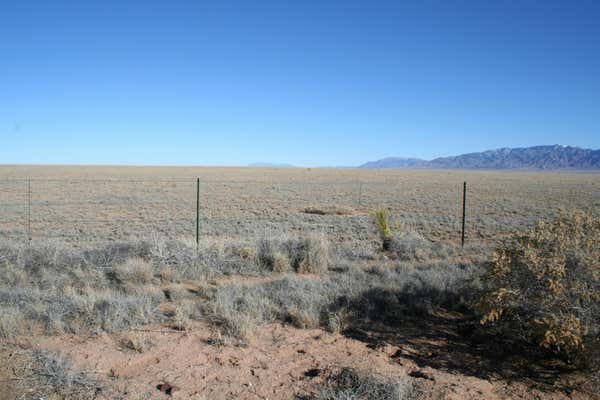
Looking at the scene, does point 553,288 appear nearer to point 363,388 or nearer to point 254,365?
point 363,388

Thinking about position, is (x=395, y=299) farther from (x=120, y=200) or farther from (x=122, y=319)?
(x=120, y=200)

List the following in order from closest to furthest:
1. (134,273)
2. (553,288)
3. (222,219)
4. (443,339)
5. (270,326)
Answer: (553,288) < (443,339) < (270,326) < (134,273) < (222,219)

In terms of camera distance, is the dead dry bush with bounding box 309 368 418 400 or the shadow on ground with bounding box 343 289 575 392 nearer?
the dead dry bush with bounding box 309 368 418 400

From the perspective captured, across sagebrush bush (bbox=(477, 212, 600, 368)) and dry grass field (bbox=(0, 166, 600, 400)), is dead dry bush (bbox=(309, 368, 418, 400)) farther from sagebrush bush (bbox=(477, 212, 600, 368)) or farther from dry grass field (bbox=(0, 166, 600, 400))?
sagebrush bush (bbox=(477, 212, 600, 368))

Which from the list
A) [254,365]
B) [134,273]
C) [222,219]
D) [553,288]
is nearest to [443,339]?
[553,288]

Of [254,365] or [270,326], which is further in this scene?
[270,326]

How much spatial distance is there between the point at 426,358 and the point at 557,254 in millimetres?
1888

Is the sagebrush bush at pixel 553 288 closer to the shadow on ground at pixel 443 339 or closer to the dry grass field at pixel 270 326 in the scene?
the dry grass field at pixel 270 326

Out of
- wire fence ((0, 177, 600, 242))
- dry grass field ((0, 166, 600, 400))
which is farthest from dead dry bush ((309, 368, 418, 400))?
wire fence ((0, 177, 600, 242))

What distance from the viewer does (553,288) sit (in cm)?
451

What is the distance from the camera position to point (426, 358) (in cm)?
508

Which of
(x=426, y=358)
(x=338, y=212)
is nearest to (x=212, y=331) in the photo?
(x=426, y=358)

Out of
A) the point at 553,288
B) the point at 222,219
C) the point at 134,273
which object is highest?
the point at 553,288

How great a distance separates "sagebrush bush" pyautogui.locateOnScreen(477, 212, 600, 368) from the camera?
4430 mm
